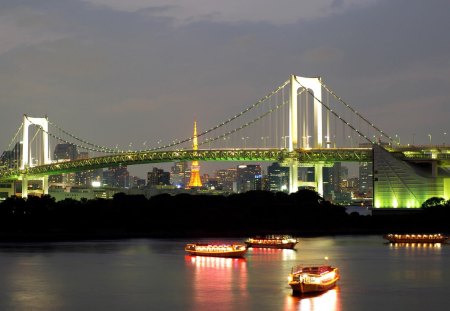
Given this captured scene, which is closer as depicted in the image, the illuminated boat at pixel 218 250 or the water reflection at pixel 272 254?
the illuminated boat at pixel 218 250

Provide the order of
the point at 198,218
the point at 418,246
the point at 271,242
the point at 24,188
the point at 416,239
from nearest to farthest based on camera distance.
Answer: the point at 271,242, the point at 418,246, the point at 416,239, the point at 198,218, the point at 24,188

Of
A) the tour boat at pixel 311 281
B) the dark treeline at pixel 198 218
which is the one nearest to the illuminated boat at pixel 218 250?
the tour boat at pixel 311 281

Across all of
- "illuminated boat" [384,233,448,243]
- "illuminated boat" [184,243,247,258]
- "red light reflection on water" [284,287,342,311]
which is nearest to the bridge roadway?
"illuminated boat" [384,233,448,243]

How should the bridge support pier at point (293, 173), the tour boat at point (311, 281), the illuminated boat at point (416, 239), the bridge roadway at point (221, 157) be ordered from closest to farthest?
1. the tour boat at point (311, 281)
2. the illuminated boat at point (416, 239)
3. the bridge roadway at point (221, 157)
4. the bridge support pier at point (293, 173)

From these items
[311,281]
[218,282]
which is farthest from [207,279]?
[311,281]

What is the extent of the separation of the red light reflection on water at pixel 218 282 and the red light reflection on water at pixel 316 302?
1.85m

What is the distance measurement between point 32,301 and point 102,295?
9.26 ft

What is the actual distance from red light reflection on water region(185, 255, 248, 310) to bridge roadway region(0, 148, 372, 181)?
2297 centimetres

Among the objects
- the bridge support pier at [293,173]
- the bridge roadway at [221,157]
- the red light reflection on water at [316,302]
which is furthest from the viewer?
the bridge support pier at [293,173]

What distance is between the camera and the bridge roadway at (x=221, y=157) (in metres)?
81.3

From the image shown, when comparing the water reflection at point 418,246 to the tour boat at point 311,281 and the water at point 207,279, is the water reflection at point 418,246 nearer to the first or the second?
the water at point 207,279

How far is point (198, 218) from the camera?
87.8 meters

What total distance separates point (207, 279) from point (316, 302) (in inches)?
347

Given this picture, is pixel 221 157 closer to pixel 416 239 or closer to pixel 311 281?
pixel 416 239
